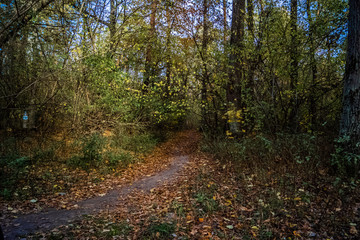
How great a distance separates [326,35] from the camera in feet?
24.8

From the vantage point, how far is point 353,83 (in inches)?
199

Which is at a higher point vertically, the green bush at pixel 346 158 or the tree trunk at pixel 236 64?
the tree trunk at pixel 236 64

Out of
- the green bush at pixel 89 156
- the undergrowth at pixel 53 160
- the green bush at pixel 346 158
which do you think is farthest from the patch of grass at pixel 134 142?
the green bush at pixel 346 158

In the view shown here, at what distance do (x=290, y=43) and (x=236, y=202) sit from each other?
6.28m

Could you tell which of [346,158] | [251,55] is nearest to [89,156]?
[251,55]

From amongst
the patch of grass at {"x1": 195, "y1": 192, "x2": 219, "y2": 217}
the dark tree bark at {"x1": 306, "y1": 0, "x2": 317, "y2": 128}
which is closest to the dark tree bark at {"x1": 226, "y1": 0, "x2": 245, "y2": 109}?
the dark tree bark at {"x1": 306, "y1": 0, "x2": 317, "y2": 128}

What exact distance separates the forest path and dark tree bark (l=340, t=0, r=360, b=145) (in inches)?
215

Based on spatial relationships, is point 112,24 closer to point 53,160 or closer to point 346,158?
point 53,160

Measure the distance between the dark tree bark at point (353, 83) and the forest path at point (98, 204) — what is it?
547 cm

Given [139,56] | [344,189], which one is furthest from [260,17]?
[139,56]

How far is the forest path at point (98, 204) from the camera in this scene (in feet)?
13.8

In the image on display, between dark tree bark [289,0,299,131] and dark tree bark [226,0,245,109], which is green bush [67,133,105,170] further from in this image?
dark tree bark [289,0,299,131]

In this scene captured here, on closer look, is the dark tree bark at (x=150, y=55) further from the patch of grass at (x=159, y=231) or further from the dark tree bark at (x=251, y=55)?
the patch of grass at (x=159, y=231)

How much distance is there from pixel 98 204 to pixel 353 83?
7208 millimetres
